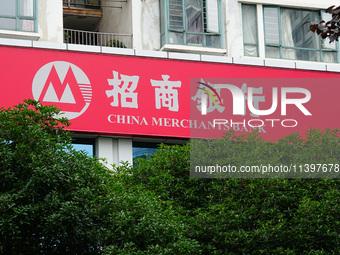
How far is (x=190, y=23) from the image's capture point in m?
21.9

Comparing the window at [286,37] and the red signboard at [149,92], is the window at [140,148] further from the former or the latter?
the window at [286,37]

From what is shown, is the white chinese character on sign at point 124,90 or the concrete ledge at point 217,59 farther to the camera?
the concrete ledge at point 217,59

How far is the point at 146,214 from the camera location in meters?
13.5

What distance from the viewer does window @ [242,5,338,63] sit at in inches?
899

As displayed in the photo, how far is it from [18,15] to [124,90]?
3.56 metres

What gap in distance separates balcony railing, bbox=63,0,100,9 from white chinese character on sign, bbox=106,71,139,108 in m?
3.95

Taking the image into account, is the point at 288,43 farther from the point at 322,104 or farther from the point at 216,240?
the point at 216,240

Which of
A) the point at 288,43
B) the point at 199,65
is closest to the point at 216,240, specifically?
the point at 199,65

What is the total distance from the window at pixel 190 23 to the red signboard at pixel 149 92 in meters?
0.80

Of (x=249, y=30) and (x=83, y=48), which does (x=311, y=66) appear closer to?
(x=249, y=30)

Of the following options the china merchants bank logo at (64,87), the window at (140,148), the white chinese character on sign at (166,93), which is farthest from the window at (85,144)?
the white chinese character on sign at (166,93)

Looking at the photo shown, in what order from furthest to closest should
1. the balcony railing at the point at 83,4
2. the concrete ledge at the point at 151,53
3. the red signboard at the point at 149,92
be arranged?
1. the balcony railing at the point at 83,4
2. the concrete ledge at the point at 151,53
3. the red signboard at the point at 149,92

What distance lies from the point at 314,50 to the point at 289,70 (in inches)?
58.3

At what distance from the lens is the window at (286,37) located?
74.9ft
